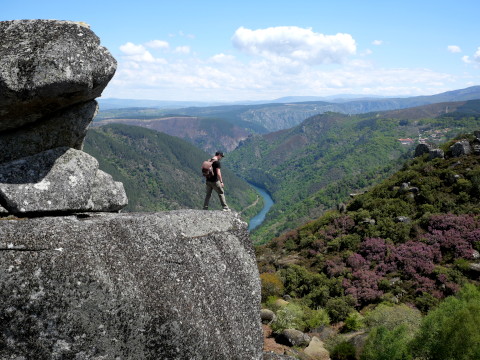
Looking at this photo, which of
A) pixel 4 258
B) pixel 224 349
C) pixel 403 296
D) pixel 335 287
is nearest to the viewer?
pixel 4 258

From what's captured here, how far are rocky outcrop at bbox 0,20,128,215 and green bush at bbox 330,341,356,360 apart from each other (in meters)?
15.2

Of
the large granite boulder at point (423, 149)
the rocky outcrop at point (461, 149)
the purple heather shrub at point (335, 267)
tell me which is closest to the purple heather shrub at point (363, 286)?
the purple heather shrub at point (335, 267)

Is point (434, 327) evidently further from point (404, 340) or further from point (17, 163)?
point (17, 163)

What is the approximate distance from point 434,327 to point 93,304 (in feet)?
50.4

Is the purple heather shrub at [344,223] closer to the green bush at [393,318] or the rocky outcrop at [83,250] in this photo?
the green bush at [393,318]

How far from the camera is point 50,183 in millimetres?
10438

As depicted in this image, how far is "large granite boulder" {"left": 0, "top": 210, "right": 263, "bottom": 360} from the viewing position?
26.7 ft

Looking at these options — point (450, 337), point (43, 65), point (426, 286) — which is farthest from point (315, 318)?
point (43, 65)

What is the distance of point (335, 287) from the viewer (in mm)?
34188

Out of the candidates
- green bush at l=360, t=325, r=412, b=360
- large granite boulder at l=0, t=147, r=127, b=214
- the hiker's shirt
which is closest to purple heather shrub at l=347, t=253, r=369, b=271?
green bush at l=360, t=325, r=412, b=360

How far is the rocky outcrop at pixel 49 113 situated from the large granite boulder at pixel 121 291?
137 cm

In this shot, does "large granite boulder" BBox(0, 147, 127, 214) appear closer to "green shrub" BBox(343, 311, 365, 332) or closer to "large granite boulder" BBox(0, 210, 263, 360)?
"large granite boulder" BBox(0, 210, 263, 360)

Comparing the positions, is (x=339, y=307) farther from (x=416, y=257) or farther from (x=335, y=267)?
(x=416, y=257)

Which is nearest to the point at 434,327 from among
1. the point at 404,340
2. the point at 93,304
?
the point at 404,340
